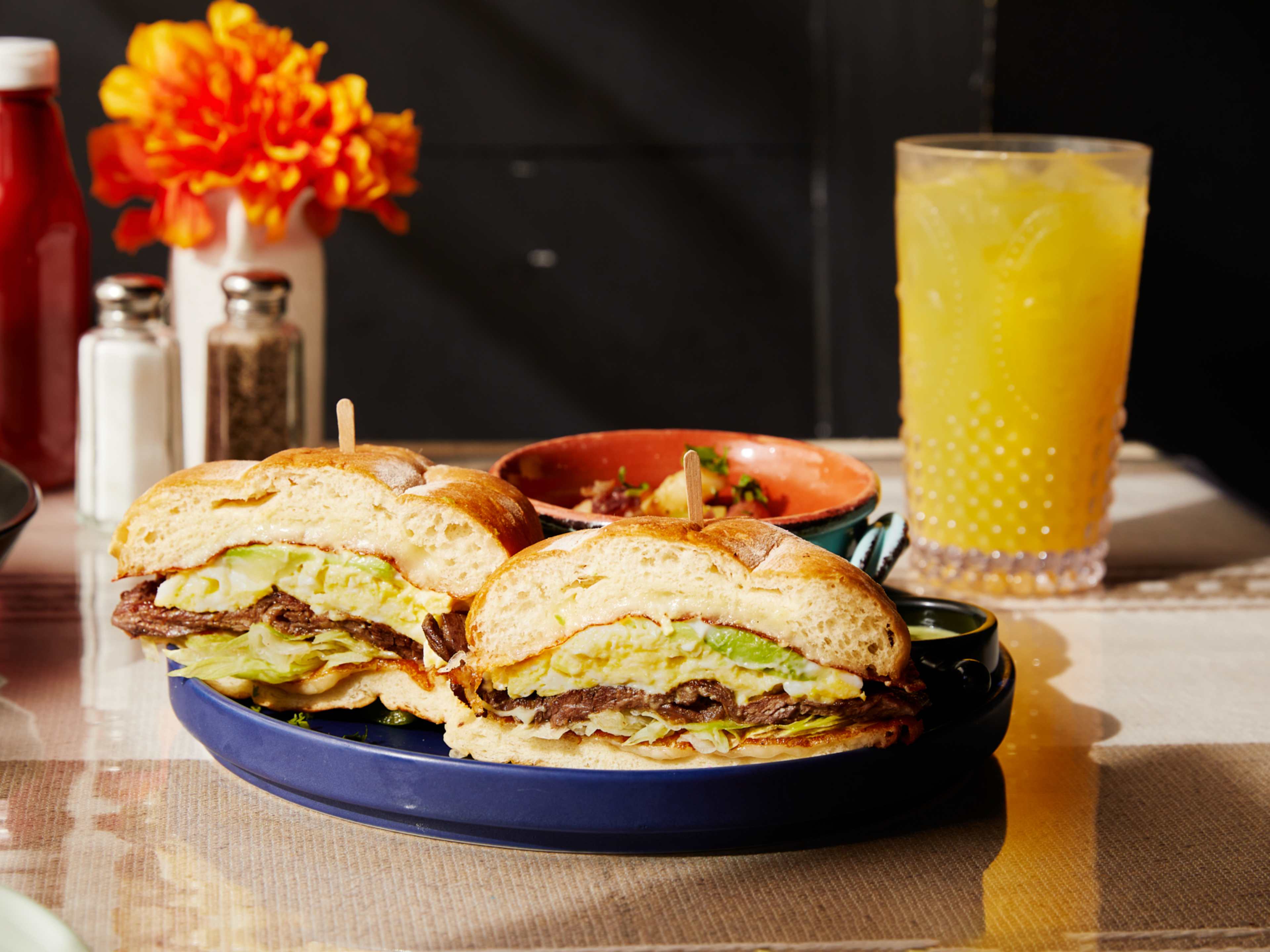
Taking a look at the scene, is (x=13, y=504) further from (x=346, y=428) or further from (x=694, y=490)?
(x=694, y=490)

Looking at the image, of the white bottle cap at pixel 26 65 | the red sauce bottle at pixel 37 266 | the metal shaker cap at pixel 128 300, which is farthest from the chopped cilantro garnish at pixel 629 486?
the white bottle cap at pixel 26 65

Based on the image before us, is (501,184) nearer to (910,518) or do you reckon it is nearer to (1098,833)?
(910,518)

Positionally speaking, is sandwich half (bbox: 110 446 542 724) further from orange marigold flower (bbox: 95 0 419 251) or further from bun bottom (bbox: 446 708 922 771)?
orange marigold flower (bbox: 95 0 419 251)

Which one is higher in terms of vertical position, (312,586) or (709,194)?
(709,194)

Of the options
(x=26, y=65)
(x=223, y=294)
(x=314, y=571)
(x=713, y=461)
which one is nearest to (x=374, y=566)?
(x=314, y=571)

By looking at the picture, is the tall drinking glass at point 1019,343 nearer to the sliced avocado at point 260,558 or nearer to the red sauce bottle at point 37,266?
the sliced avocado at point 260,558
